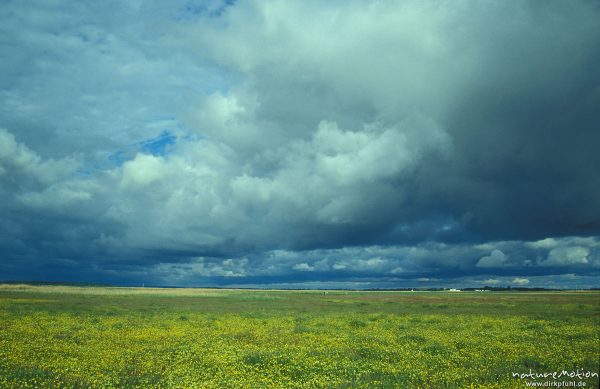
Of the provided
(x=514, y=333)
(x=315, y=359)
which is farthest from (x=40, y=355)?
(x=514, y=333)

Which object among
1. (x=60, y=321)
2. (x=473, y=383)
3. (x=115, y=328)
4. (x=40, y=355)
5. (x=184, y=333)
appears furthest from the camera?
(x=60, y=321)

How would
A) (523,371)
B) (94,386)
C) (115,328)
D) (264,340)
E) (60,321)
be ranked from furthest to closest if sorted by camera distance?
(60,321), (115,328), (264,340), (523,371), (94,386)

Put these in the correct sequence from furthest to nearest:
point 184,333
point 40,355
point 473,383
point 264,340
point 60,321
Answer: point 60,321 → point 184,333 → point 264,340 → point 40,355 → point 473,383

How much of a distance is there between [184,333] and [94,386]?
16007 millimetres

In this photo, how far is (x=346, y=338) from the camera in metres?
28.1

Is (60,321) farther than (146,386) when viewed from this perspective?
Yes

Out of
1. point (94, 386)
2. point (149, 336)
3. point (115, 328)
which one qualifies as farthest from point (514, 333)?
point (115, 328)

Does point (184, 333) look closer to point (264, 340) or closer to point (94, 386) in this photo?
point (264, 340)

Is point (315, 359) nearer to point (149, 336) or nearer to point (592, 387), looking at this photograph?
point (592, 387)

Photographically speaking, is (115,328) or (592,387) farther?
(115,328)

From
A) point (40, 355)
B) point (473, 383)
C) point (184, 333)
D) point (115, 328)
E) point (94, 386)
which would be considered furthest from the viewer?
point (115, 328)

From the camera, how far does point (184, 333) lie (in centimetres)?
3041

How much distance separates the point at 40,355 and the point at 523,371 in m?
23.8

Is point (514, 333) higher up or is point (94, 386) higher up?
point (94, 386)
